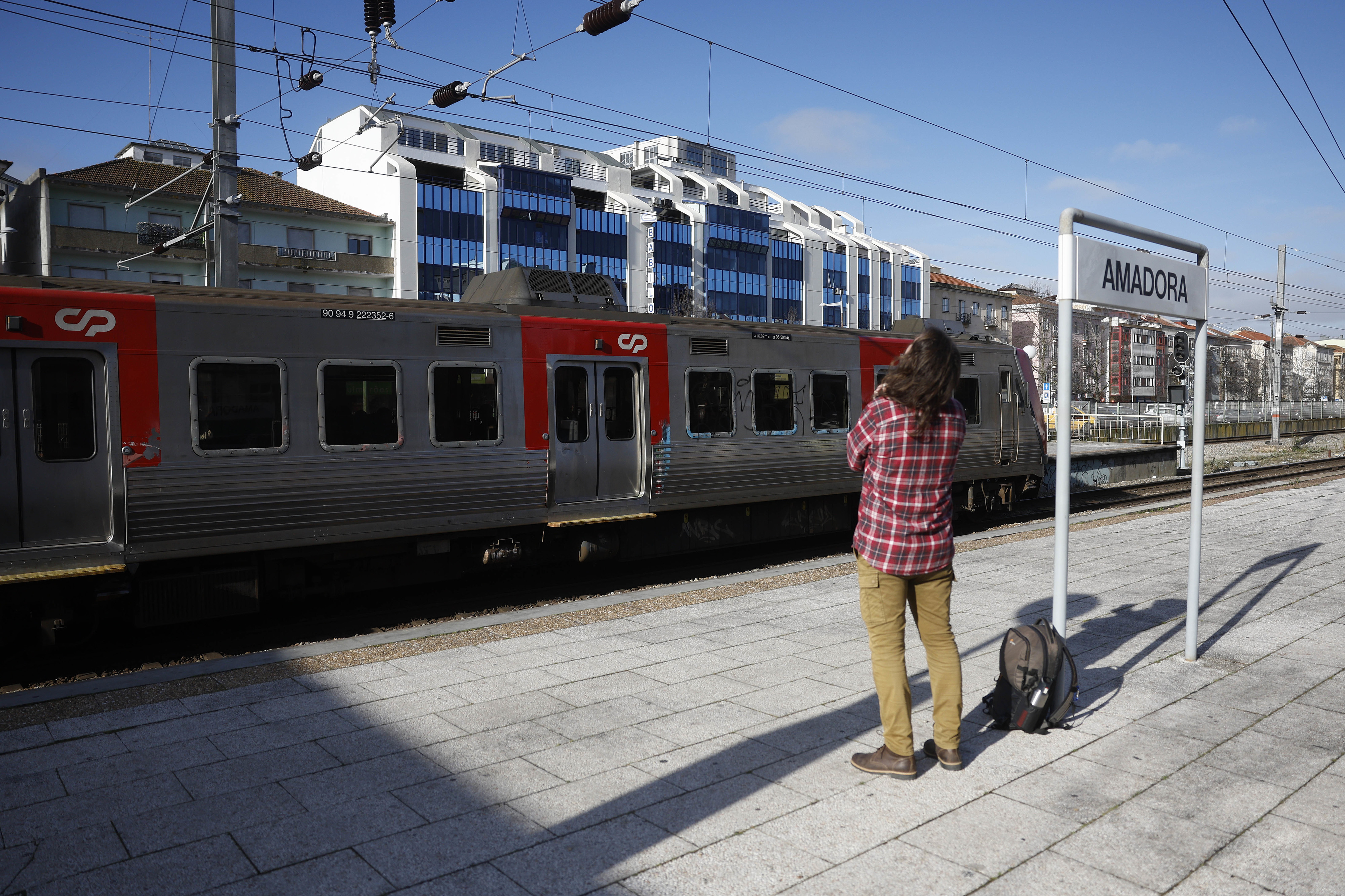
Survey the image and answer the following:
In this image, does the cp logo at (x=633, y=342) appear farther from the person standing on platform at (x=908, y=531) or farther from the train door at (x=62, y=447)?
the person standing on platform at (x=908, y=531)

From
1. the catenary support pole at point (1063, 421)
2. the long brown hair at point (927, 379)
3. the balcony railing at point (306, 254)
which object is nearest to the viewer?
the long brown hair at point (927, 379)

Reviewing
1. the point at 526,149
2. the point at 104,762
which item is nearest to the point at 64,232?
the point at 526,149

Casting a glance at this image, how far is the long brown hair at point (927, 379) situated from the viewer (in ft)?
13.5

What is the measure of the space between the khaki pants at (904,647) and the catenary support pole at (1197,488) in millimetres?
2667

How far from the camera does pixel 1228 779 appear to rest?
169 inches

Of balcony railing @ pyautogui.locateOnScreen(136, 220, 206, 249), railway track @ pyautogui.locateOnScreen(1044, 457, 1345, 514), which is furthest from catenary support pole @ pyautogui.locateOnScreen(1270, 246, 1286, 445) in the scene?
balcony railing @ pyautogui.locateOnScreen(136, 220, 206, 249)

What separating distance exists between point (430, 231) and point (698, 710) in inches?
2050

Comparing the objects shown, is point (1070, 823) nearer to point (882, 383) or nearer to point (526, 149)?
point (882, 383)

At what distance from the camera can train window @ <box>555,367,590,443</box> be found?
9836 mm

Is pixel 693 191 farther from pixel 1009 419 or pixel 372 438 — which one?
pixel 372 438

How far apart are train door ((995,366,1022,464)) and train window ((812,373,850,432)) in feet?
11.9

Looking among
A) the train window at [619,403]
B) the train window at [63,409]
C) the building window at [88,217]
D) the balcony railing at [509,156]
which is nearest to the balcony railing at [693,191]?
the balcony railing at [509,156]

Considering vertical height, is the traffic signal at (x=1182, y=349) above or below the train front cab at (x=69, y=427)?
above

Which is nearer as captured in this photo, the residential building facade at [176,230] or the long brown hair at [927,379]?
the long brown hair at [927,379]
